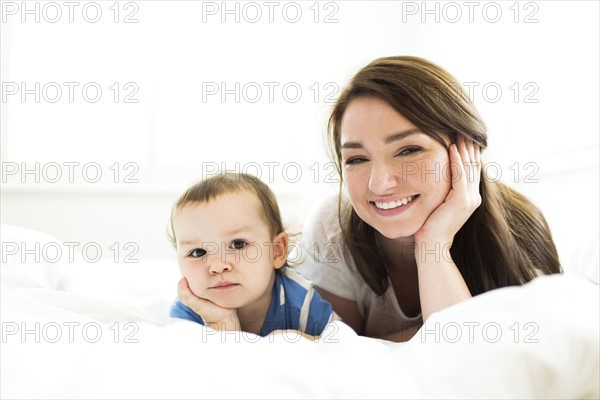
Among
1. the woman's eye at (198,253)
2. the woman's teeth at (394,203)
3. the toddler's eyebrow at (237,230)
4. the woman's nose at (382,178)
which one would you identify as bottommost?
the woman's eye at (198,253)

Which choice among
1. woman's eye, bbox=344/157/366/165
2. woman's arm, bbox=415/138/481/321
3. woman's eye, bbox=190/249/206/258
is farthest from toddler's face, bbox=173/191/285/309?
woman's arm, bbox=415/138/481/321

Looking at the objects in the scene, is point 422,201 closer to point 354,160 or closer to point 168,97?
point 354,160

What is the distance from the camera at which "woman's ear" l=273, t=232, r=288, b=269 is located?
1.27 metres

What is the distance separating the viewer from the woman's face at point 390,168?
1174 mm

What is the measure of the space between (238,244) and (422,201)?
0.36 metres

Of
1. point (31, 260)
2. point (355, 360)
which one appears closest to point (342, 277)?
point (31, 260)

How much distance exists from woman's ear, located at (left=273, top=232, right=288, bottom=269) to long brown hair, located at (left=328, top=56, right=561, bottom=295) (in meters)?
0.20

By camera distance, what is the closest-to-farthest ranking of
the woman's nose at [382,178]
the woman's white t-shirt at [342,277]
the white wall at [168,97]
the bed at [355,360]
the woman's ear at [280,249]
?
the bed at [355,360] → the woman's nose at [382,178] → the woman's ear at [280,249] → the woman's white t-shirt at [342,277] → the white wall at [168,97]

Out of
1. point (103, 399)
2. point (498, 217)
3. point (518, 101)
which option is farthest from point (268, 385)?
point (518, 101)

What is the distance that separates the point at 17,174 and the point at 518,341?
3.26 meters

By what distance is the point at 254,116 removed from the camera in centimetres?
363

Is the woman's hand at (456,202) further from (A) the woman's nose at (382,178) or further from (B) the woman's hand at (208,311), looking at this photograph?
(B) the woman's hand at (208,311)

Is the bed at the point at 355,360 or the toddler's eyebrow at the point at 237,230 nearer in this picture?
the bed at the point at 355,360

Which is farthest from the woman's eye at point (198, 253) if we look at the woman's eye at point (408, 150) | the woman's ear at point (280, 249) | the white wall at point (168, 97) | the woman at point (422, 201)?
the white wall at point (168, 97)
